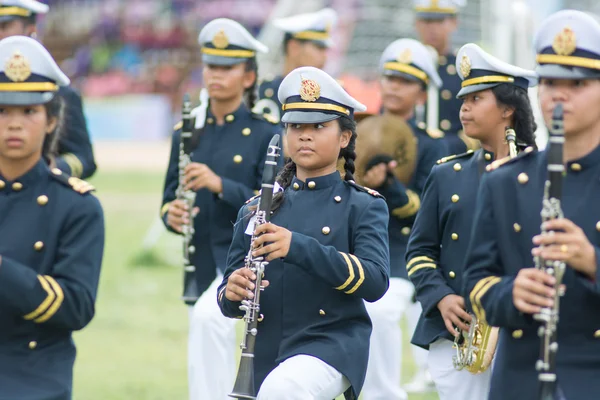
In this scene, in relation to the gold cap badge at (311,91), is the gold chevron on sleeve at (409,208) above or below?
below

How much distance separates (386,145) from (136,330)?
5262 mm

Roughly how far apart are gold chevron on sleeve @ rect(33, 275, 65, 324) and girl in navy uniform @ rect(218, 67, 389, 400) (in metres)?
0.84

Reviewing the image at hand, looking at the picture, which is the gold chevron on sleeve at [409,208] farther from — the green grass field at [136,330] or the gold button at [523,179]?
the gold button at [523,179]

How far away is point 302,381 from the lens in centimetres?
576

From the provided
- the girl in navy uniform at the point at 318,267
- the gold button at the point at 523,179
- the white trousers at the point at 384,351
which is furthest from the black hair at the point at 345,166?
the white trousers at the point at 384,351

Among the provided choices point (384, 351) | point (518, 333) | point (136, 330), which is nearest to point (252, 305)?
point (518, 333)

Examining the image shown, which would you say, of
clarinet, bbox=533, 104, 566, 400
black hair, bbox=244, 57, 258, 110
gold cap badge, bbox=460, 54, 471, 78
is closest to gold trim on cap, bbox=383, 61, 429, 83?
black hair, bbox=244, 57, 258, 110

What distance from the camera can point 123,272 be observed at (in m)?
17.3

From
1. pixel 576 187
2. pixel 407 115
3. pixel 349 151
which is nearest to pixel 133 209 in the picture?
pixel 407 115

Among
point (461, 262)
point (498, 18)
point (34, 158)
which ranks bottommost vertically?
point (461, 262)

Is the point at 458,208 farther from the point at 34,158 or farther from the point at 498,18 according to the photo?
the point at 498,18

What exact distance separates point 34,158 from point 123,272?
11960 millimetres

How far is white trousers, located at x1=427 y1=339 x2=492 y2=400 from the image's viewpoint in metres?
6.53

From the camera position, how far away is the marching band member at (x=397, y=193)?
8.25 metres
